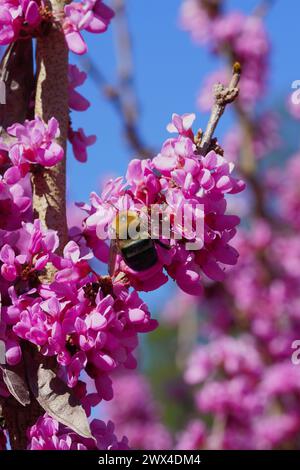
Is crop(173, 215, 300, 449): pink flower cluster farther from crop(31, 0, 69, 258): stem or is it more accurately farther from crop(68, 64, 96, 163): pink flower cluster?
crop(31, 0, 69, 258): stem

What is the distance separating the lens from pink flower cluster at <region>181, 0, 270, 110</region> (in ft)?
23.6

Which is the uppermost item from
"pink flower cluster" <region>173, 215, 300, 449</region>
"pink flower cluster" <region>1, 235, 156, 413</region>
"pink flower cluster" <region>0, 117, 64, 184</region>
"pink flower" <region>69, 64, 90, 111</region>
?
"pink flower" <region>69, 64, 90, 111</region>

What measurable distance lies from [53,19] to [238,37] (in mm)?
5355

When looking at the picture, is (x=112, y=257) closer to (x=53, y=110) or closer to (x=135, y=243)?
(x=135, y=243)

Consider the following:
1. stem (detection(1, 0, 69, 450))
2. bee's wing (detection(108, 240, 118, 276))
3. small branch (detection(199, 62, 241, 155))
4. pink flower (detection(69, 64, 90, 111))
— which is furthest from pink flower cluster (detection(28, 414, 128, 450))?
pink flower (detection(69, 64, 90, 111))

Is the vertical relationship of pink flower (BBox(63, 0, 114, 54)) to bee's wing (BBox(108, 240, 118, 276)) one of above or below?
above

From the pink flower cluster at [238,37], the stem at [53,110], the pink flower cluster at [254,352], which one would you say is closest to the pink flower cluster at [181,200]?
the stem at [53,110]

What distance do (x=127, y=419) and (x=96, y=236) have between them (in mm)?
7681

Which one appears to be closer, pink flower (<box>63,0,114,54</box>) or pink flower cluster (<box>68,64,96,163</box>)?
pink flower (<box>63,0,114,54</box>)

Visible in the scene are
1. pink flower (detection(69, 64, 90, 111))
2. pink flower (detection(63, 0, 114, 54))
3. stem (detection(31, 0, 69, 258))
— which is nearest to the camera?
stem (detection(31, 0, 69, 258))

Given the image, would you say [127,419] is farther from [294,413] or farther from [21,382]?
[21,382]

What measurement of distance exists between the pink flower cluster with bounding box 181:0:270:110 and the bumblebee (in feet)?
18.1

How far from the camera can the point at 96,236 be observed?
6.88 ft
